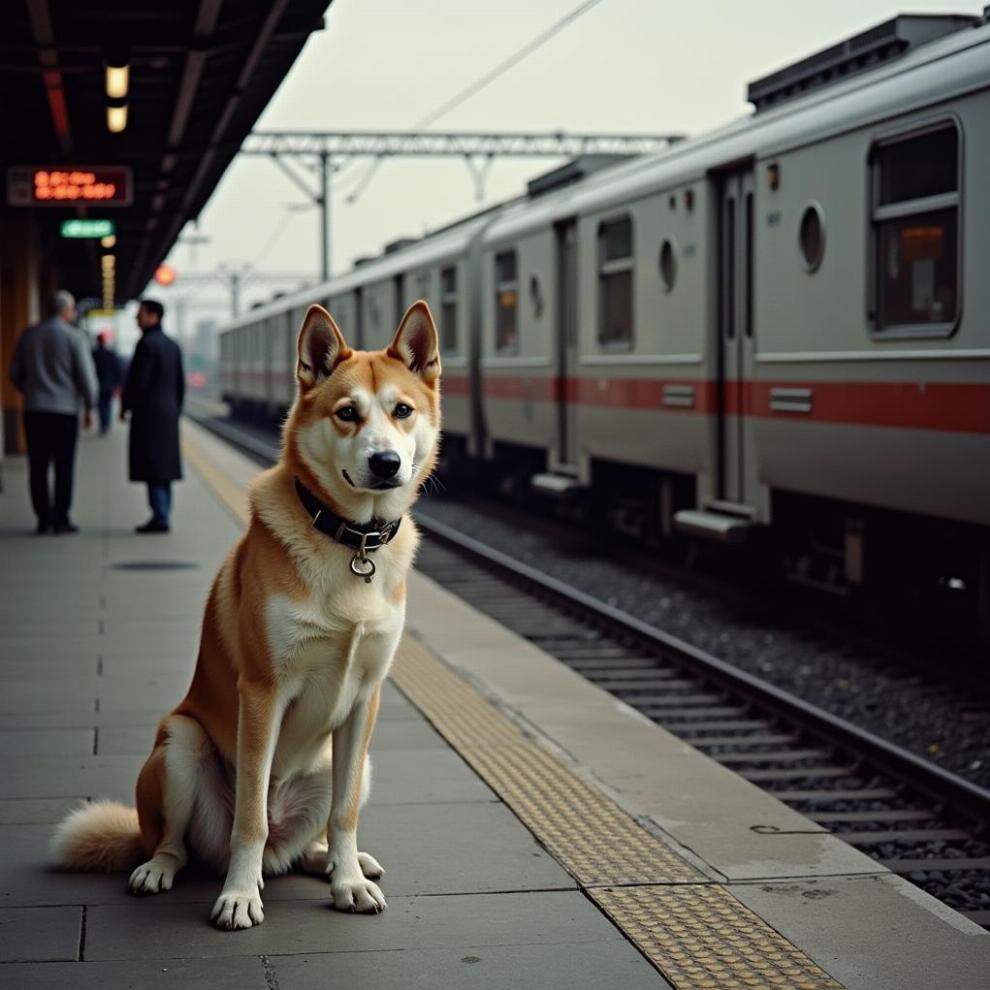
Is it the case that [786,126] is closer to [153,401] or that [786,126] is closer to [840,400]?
[840,400]

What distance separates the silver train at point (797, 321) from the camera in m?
8.73

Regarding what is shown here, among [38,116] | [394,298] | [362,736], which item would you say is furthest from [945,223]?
→ [394,298]

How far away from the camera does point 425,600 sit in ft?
38.8

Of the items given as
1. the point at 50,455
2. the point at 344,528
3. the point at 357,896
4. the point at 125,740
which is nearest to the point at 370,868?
the point at 357,896

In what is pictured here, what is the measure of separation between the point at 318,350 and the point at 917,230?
17.8 ft

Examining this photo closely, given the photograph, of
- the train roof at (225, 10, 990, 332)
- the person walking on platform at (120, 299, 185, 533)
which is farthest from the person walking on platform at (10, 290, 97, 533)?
the train roof at (225, 10, 990, 332)

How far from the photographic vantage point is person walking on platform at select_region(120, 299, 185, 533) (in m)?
14.4

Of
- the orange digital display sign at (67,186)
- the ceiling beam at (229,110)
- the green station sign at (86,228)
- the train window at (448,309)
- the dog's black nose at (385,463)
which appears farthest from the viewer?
the green station sign at (86,228)

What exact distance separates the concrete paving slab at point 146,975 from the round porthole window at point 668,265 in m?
9.29

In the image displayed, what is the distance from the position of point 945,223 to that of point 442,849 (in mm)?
4858

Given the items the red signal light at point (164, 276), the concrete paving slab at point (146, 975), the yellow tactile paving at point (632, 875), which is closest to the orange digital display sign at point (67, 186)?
the yellow tactile paving at point (632, 875)

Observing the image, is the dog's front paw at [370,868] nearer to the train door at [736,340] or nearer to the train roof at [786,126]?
the train roof at [786,126]

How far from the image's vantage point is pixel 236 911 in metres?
4.40

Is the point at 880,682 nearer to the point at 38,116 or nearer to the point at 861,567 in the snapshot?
the point at 861,567
